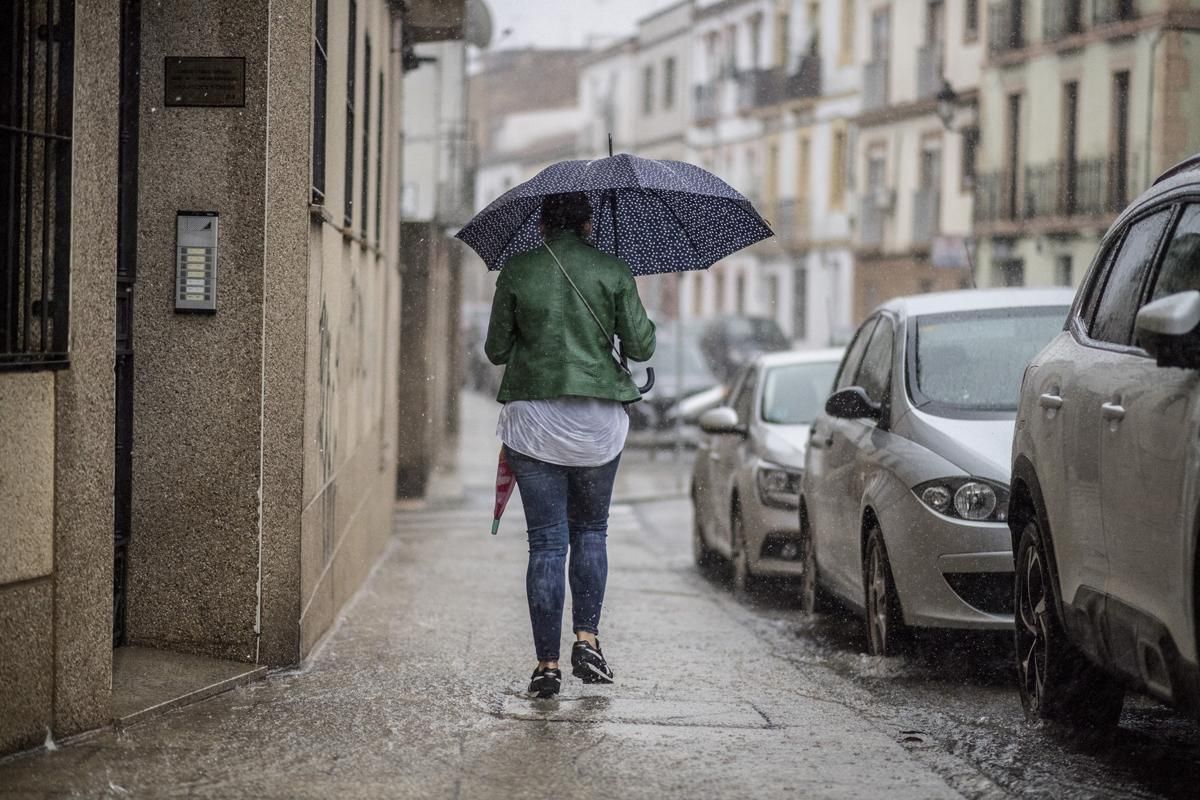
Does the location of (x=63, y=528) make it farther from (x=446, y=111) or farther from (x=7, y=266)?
(x=446, y=111)

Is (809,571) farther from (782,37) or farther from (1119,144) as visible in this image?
(782,37)

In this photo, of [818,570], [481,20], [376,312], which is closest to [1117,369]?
[818,570]

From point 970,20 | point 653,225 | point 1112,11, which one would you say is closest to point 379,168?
point 653,225

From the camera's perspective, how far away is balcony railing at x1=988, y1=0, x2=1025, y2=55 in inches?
1790

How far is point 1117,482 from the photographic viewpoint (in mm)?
5883

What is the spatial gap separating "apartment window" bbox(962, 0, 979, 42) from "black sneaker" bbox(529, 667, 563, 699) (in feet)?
139

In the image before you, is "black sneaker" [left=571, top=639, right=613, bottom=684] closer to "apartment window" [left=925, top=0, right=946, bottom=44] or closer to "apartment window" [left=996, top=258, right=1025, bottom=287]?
"apartment window" [left=996, top=258, right=1025, bottom=287]

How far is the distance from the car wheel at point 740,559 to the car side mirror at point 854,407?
3.17 metres

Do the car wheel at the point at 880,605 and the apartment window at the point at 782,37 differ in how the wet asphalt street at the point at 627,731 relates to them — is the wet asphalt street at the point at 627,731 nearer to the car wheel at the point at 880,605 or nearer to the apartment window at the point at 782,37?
the car wheel at the point at 880,605

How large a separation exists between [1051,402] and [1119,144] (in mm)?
35363

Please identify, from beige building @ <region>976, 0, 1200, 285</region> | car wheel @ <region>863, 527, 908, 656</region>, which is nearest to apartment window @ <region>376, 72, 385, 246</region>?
car wheel @ <region>863, 527, 908, 656</region>

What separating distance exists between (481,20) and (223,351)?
19593 millimetres

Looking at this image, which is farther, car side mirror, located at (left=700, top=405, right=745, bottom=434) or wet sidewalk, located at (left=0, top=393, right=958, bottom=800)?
car side mirror, located at (left=700, top=405, right=745, bottom=434)

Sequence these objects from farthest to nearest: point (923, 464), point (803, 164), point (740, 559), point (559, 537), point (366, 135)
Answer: point (803, 164) < point (740, 559) < point (366, 135) < point (923, 464) < point (559, 537)
